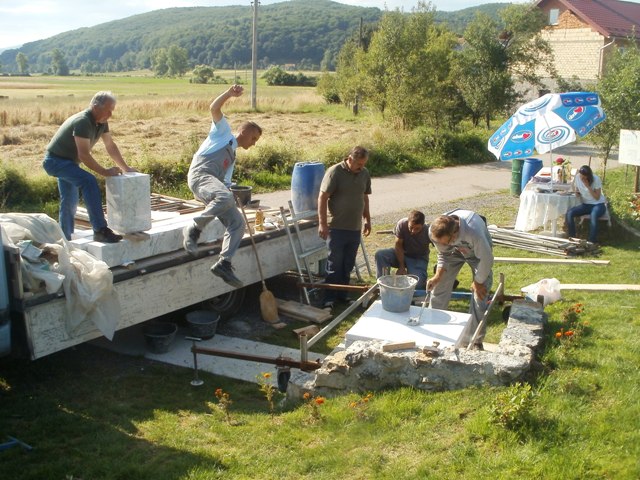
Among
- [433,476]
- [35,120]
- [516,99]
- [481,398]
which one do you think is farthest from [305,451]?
[35,120]

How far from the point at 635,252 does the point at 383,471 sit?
7.60 metres

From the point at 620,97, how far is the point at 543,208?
4.76 m

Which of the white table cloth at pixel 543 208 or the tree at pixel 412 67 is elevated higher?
the tree at pixel 412 67

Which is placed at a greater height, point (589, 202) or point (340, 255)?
point (589, 202)

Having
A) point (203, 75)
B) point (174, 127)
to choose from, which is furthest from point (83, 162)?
point (203, 75)

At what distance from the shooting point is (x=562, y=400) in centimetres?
464

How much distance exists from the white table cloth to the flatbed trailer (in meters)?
4.25

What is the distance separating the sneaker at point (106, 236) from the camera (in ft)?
20.7

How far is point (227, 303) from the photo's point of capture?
26.0ft

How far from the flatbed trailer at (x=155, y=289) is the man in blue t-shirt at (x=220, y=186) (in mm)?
253

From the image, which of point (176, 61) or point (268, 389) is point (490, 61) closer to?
point (268, 389)

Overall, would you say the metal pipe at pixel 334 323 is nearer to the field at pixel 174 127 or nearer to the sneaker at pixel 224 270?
the sneaker at pixel 224 270

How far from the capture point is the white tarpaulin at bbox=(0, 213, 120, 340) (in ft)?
18.1

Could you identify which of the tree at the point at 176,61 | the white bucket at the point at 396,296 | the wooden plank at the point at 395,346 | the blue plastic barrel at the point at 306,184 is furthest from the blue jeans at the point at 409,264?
the tree at the point at 176,61
